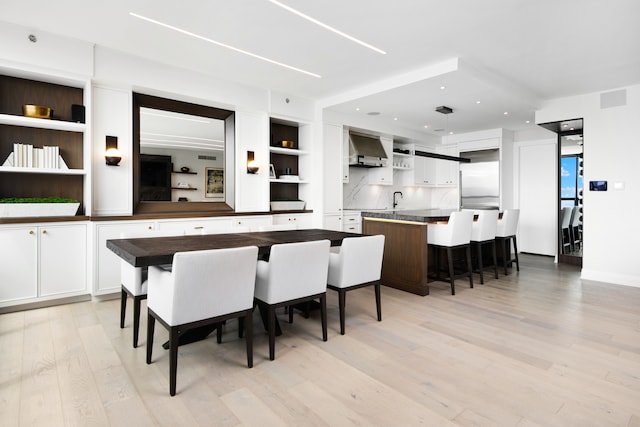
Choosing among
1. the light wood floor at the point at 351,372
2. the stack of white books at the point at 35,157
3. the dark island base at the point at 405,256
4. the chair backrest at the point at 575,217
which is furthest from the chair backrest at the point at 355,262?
the chair backrest at the point at 575,217

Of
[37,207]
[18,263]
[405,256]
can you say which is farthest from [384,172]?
[18,263]

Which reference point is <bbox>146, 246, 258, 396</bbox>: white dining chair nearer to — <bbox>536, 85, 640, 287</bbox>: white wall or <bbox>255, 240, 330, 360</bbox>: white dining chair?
<bbox>255, 240, 330, 360</bbox>: white dining chair

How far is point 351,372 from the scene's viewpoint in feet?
7.23

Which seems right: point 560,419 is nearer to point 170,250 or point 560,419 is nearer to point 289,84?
point 170,250

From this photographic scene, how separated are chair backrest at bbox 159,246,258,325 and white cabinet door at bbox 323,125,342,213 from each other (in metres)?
3.64

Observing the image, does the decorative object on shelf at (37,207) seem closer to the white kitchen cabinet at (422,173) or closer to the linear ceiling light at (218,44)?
the linear ceiling light at (218,44)

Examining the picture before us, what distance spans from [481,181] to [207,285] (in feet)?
21.9

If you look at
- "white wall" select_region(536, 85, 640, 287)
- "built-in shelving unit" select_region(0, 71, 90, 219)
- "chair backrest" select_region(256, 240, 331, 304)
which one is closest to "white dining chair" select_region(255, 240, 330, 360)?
"chair backrest" select_region(256, 240, 331, 304)

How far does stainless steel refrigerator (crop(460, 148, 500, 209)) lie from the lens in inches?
276

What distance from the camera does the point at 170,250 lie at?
228cm

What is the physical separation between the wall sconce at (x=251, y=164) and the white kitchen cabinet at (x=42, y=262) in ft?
7.06

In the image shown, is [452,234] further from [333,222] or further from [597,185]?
[597,185]

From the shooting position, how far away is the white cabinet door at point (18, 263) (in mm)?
3260

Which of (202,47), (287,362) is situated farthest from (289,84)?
(287,362)
